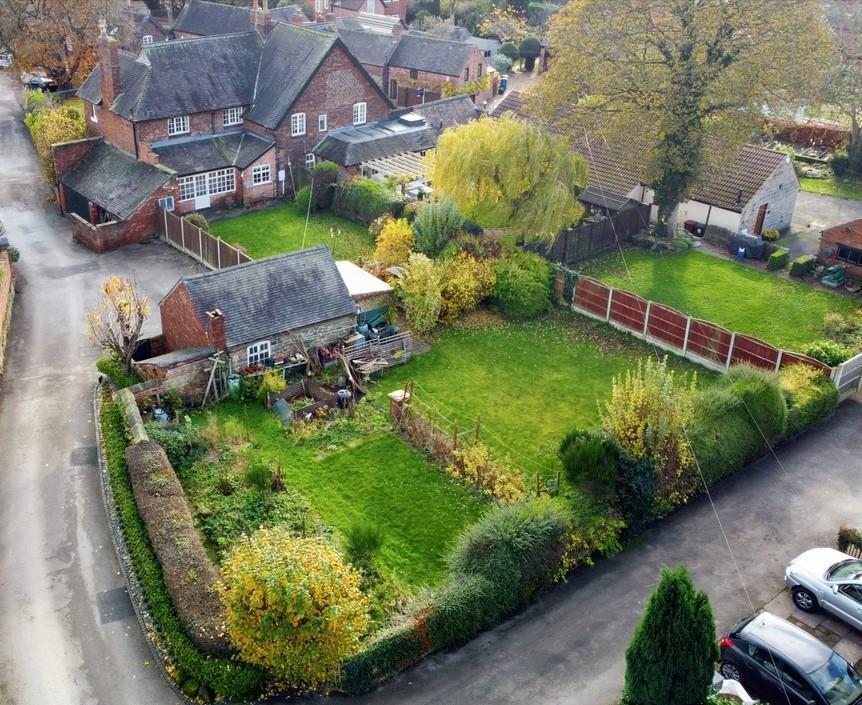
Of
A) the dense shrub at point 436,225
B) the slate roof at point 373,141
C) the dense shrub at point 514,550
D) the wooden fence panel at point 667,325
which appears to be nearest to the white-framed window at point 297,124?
the slate roof at point 373,141

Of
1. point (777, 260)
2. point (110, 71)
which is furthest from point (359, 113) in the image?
point (777, 260)

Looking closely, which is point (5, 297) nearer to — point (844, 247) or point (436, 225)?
point (436, 225)

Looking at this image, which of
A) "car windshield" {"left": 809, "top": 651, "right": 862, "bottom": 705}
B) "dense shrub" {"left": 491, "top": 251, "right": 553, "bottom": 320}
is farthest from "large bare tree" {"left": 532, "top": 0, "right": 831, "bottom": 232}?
"car windshield" {"left": 809, "top": 651, "right": 862, "bottom": 705}

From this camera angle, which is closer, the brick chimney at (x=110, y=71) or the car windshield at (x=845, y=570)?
the car windshield at (x=845, y=570)

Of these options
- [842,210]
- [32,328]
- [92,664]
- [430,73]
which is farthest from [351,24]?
[92,664]

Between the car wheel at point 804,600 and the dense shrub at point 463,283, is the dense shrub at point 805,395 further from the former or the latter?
the dense shrub at point 463,283

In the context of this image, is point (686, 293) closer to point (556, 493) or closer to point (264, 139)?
point (556, 493)
